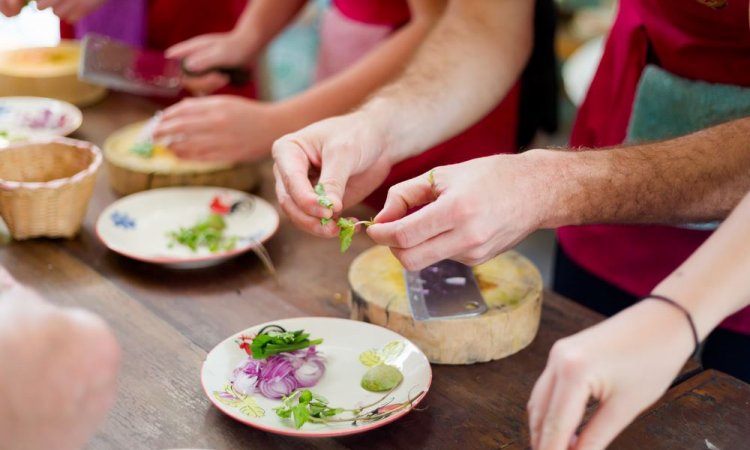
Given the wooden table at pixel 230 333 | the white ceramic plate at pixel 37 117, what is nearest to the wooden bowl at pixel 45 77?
the white ceramic plate at pixel 37 117

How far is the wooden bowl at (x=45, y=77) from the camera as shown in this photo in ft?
7.60

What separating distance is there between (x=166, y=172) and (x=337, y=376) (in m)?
0.78

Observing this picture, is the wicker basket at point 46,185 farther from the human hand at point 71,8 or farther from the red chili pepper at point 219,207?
the human hand at point 71,8

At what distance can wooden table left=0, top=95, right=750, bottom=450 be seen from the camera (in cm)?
117

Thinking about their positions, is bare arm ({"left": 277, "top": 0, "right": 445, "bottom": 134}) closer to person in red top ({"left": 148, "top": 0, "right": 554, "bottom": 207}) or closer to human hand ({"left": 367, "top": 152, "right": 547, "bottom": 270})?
person in red top ({"left": 148, "top": 0, "right": 554, "bottom": 207})

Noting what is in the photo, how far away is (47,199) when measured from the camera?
5.27ft

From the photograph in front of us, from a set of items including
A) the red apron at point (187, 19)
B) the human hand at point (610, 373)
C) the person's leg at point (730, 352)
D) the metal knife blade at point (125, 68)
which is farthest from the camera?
the red apron at point (187, 19)

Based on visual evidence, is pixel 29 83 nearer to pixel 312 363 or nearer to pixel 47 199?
pixel 47 199

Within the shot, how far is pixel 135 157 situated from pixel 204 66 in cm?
47

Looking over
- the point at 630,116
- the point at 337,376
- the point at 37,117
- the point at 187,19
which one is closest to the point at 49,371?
the point at 337,376

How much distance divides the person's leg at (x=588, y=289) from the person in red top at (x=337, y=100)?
33cm

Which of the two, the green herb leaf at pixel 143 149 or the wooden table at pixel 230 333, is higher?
the wooden table at pixel 230 333

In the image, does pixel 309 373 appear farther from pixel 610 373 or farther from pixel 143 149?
pixel 143 149

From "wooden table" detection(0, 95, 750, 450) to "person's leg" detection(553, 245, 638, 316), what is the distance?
1.09 feet
